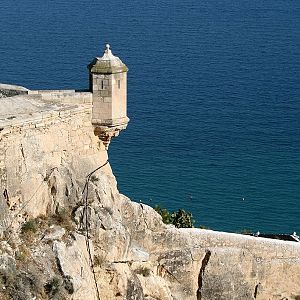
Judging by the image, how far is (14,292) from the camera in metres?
15.9

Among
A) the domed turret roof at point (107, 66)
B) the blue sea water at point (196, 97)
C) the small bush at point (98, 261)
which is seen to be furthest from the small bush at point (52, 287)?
the blue sea water at point (196, 97)

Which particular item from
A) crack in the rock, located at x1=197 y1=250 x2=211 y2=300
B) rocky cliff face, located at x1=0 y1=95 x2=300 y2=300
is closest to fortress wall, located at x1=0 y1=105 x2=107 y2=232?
rocky cliff face, located at x1=0 y1=95 x2=300 y2=300

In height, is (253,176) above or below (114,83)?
below

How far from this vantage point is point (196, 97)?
69.4 m

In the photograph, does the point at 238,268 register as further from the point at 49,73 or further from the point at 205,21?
the point at 205,21

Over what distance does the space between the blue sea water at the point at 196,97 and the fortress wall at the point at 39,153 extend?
90.8 ft

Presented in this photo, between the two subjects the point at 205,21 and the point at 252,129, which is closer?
the point at 252,129

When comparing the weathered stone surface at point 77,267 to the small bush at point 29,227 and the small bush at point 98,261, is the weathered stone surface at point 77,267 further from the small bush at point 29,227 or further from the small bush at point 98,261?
→ the small bush at point 29,227

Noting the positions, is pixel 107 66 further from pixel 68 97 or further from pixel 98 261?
pixel 98 261

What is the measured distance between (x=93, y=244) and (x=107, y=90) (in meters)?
3.79

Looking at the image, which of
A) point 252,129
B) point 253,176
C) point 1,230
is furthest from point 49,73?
point 1,230

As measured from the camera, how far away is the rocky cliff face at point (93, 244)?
17172mm

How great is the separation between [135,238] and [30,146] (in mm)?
4784

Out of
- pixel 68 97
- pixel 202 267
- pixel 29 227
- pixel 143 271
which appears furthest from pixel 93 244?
pixel 202 267
